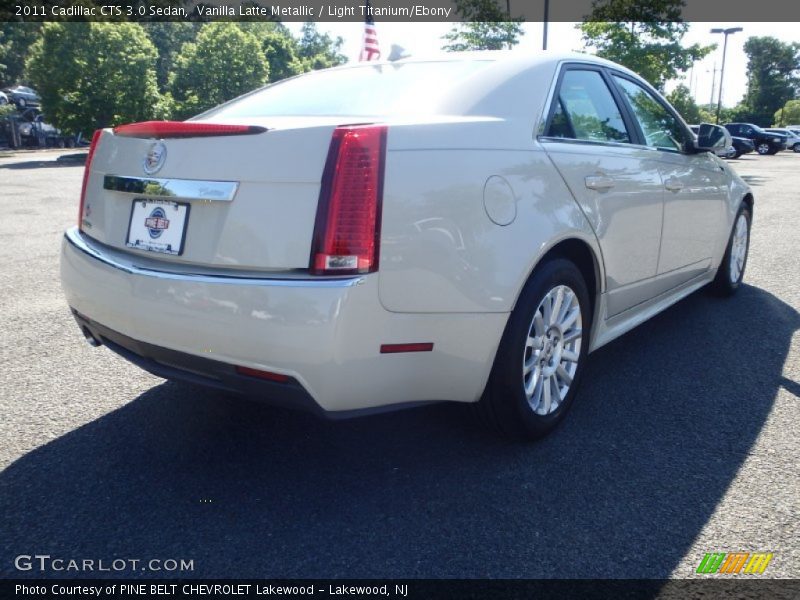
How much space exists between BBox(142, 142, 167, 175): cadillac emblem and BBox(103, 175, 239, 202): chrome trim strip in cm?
3

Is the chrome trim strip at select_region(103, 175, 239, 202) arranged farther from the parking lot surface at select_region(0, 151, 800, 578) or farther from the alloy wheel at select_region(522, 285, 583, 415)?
the alloy wheel at select_region(522, 285, 583, 415)

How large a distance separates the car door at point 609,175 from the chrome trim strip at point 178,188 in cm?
130

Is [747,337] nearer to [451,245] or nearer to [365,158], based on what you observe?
[451,245]

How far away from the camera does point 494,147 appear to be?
102 inches

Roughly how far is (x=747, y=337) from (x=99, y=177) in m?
3.86

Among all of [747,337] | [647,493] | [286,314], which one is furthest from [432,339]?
[747,337]

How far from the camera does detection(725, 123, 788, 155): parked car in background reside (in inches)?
1554

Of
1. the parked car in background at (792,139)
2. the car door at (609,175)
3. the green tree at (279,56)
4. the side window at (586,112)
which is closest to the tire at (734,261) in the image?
the car door at (609,175)

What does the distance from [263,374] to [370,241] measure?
551mm

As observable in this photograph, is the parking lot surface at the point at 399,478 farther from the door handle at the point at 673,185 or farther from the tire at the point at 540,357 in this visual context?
the door handle at the point at 673,185

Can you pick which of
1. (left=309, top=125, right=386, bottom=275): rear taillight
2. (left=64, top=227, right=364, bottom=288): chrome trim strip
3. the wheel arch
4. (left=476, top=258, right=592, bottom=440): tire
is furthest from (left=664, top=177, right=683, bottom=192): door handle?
(left=64, top=227, right=364, bottom=288): chrome trim strip

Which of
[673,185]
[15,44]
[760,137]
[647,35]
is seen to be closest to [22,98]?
[15,44]

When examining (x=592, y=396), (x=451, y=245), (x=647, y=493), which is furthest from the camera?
(x=592, y=396)

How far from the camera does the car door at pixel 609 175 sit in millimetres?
3016
